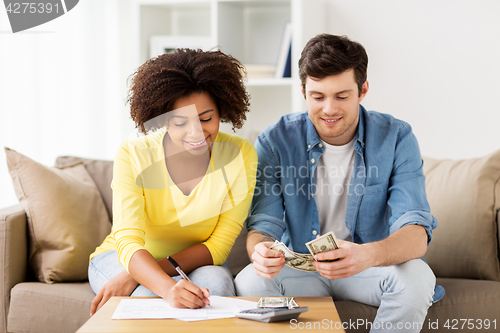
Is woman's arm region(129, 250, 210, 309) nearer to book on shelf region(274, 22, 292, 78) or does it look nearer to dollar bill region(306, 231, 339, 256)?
dollar bill region(306, 231, 339, 256)

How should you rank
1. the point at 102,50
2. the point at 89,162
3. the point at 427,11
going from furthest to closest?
the point at 102,50 → the point at 427,11 → the point at 89,162

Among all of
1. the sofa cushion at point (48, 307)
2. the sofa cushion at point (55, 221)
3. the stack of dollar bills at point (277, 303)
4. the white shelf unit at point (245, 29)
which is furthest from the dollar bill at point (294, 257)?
the white shelf unit at point (245, 29)

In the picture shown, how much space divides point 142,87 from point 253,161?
1.37ft

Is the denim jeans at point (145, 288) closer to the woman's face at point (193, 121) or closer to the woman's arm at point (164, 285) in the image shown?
Result: the woman's arm at point (164, 285)

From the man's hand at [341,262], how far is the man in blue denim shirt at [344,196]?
0.02m

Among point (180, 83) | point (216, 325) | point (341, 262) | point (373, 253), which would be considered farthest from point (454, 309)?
point (180, 83)

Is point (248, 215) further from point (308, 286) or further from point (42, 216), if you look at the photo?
point (42, 216)

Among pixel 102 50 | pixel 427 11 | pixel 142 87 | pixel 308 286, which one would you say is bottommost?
pixel 308 286

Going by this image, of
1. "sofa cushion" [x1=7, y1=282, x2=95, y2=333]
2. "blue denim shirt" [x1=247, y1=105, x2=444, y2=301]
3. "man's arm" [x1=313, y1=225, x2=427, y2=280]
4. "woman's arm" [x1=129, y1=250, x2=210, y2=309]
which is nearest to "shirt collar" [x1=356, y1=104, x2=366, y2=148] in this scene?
"blue denim shirt" [x1=247, y1=105, x2=444, y2=301]

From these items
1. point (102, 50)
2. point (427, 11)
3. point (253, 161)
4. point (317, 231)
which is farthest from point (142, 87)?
point (427, 11)

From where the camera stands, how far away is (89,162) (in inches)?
79.7

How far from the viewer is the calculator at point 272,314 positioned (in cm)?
101

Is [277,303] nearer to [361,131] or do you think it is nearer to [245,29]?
[361,131]

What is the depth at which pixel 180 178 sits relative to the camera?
1483 millimetres
